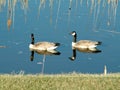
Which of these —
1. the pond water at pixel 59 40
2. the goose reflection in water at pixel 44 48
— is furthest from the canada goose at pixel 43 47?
the pond water at pixel 59 40

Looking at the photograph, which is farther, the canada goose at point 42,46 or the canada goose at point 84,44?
the canada goose at point 84,44

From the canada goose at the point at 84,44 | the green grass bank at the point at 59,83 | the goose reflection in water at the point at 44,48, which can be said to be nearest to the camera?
the green grass bank at the point at 59,83

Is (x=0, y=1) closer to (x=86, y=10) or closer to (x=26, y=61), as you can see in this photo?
(x=26, y=61)

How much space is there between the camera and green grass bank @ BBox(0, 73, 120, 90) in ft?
19.6

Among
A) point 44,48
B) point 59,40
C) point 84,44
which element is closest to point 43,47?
point 44,48

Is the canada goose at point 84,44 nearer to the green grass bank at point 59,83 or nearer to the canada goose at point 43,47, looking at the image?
the canada goose at point 43,47

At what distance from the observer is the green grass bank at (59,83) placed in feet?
19.6

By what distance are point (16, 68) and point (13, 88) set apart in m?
7.86

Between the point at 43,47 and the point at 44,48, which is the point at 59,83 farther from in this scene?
the point at 44,48

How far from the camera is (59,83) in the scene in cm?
615

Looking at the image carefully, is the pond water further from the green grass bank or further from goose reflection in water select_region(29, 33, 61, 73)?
the green grass bank

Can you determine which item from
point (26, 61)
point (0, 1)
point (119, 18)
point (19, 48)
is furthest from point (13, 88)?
point (119, 18)

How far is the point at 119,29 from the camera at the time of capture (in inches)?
709

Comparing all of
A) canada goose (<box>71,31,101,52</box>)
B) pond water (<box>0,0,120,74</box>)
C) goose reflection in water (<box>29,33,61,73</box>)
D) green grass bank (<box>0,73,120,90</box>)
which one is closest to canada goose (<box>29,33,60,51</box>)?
goose reflection in water (<box>29,33,61,73</box>)
